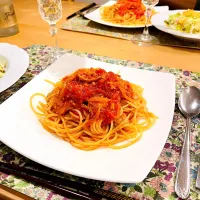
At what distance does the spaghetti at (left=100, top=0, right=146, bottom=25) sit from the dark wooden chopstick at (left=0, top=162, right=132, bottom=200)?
3.64 feet

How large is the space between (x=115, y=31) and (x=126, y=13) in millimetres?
150

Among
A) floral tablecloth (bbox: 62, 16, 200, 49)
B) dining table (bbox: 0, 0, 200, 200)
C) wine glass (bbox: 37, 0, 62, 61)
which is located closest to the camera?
wine glass (bbox: 37, 0, 62, 61)

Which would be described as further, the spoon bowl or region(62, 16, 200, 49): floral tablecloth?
region(62, 16, 200, 49): floral tablecloth

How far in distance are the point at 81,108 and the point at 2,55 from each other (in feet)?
1.73

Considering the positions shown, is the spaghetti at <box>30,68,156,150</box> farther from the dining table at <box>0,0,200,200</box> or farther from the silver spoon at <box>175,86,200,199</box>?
the dining table at <box>0,0,200,200</box>

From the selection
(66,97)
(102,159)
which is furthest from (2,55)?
(102,159)

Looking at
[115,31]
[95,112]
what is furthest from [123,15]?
[95,112]

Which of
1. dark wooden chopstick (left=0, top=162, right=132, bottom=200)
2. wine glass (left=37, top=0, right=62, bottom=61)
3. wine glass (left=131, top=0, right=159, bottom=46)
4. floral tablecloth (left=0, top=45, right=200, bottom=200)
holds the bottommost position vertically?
floral tablecloth (left=0, top=45, right=200, bottom=200)

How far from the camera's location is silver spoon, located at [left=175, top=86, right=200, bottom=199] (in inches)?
22.8

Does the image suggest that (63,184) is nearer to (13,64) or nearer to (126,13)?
(13,64)

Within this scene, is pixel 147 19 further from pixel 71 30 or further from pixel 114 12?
pixel 71 30

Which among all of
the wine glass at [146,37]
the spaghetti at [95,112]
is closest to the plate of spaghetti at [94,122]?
the spaghetti at [95,112]

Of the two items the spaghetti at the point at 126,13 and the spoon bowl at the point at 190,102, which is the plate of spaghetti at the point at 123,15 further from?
the spoon bowl at the point at 190,102

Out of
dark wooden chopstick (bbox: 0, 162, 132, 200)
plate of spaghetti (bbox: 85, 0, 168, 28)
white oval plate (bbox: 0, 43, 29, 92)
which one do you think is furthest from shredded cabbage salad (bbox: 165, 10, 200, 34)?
dark wooden chopstick (bbox: 0, 162, 132, 200)
